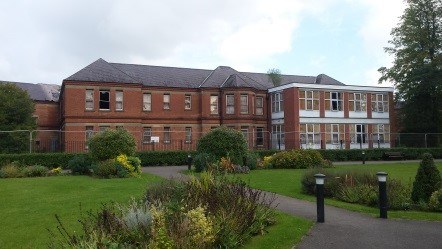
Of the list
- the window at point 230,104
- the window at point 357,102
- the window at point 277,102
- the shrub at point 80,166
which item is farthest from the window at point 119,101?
the window at point 357,102

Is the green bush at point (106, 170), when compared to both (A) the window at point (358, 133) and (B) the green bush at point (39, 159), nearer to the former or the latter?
(B) the green bush at point (39, 159)

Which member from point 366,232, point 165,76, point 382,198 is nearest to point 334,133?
point 165,76

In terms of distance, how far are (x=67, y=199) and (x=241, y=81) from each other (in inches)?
1253

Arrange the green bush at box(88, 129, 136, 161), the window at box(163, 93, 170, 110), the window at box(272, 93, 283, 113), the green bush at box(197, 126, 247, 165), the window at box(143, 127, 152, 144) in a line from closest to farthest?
the green bush at box(88, 129, 136, 161), the green bush at box(197, 126, 247, 165), the window at box(143, 127, 152, 144), the window at box(163, 93, 170, 110), the window at box(272, 93, 283, 113)

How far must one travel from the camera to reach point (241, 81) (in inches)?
1710

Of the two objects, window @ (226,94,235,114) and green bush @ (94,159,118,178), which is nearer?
green bush @ (94,159,118,178)

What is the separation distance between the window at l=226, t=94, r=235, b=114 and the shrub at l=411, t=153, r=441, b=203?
101 feet

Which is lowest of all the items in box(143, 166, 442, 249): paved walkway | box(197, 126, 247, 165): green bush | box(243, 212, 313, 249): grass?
box(143, 166, 442, 249): paved walkway

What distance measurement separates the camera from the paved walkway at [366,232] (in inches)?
315

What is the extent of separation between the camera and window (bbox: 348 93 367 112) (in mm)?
43062

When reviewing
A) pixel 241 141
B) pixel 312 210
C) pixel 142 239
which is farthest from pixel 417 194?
pixel 241 141

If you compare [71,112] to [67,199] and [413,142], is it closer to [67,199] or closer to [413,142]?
[67,199]

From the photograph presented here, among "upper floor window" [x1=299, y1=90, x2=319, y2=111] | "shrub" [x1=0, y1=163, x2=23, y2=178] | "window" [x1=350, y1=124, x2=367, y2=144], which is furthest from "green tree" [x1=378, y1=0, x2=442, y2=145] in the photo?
"shrub" [x1=0, y1=163, x2=23, y2=178]

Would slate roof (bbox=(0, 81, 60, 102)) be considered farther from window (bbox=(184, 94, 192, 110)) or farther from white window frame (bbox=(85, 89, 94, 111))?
window (bbox=(184, 94, 192, 110))
